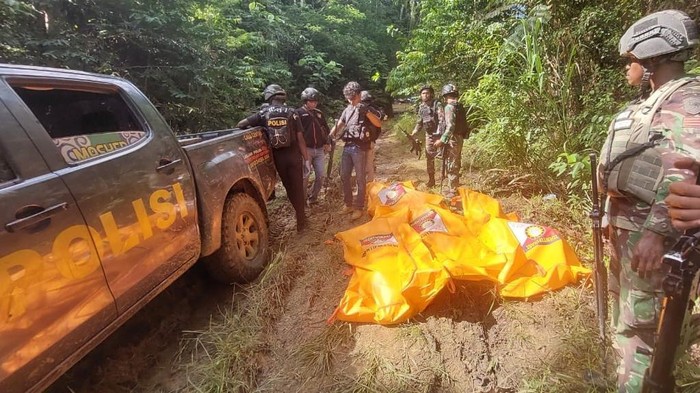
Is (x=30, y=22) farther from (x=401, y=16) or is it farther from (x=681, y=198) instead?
(x=401, y=16)

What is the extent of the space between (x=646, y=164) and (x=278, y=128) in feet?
10.1

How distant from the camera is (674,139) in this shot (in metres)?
1.39

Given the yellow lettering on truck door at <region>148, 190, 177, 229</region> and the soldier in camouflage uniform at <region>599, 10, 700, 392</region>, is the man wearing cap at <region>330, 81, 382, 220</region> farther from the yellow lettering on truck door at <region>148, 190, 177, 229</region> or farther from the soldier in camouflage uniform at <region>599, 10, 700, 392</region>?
the soldier in camouflage uniform at <region>599, 10, 700, 392</region>

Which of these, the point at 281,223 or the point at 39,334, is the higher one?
the point at 39,334

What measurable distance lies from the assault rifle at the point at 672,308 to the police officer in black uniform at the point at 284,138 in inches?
125

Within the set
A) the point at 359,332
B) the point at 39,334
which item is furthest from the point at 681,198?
the point at 39,334

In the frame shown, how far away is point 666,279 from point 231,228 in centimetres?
253

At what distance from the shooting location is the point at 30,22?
4.80 meters

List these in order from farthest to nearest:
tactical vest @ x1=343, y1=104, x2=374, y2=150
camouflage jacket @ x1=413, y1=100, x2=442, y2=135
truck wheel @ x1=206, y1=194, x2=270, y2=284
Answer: camouflage jacket @ x1=413, y1=100, x2=442, y2=135 < tactical vest @ x1=343, y1=104, x2=374, y2=150 < truck wheel @ x1=206, y1=194, x2=270, y2=284

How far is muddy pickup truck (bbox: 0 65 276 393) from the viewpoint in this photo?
54.9 inches

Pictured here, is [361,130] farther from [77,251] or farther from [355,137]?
[77,251]

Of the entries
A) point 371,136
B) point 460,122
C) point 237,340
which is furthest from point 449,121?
point 237,340

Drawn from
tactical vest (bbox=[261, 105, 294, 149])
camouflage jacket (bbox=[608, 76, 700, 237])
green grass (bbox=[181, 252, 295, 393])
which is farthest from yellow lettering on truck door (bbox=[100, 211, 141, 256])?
camouflage jacket (bbox=[608, 76, 700, 237])

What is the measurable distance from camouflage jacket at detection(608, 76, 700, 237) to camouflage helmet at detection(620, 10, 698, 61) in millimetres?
173
